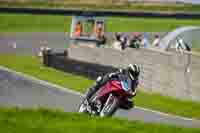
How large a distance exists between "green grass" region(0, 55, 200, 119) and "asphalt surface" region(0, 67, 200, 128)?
55 centimetres

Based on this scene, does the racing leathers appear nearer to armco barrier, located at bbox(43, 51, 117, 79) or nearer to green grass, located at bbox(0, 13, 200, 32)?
armco barrier, located at bbox(43, 51, 117, 79)

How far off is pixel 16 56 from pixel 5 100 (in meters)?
13.2

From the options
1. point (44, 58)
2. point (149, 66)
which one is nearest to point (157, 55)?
point (149, 66)

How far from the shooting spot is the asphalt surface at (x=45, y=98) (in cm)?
1351

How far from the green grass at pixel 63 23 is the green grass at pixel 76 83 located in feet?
43.7

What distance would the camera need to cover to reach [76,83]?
19.3 metres

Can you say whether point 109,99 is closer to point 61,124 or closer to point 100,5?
point 61,124

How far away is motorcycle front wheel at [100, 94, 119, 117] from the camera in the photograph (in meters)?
8.28

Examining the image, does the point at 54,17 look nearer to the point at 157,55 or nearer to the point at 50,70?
the point at 50,70

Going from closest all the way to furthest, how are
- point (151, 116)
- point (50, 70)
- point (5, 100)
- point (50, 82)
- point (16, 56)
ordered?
point (151, 116)
point (5, 100)
point (50, 82)
point (50, 70)
point (16, 56)

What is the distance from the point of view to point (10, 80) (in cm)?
1897

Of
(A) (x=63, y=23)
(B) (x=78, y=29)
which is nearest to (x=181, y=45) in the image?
(B) (x=78, y=29)

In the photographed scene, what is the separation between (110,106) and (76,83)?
1102 cm

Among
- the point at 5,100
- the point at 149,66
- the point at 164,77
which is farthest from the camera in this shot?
the point at 149,66
